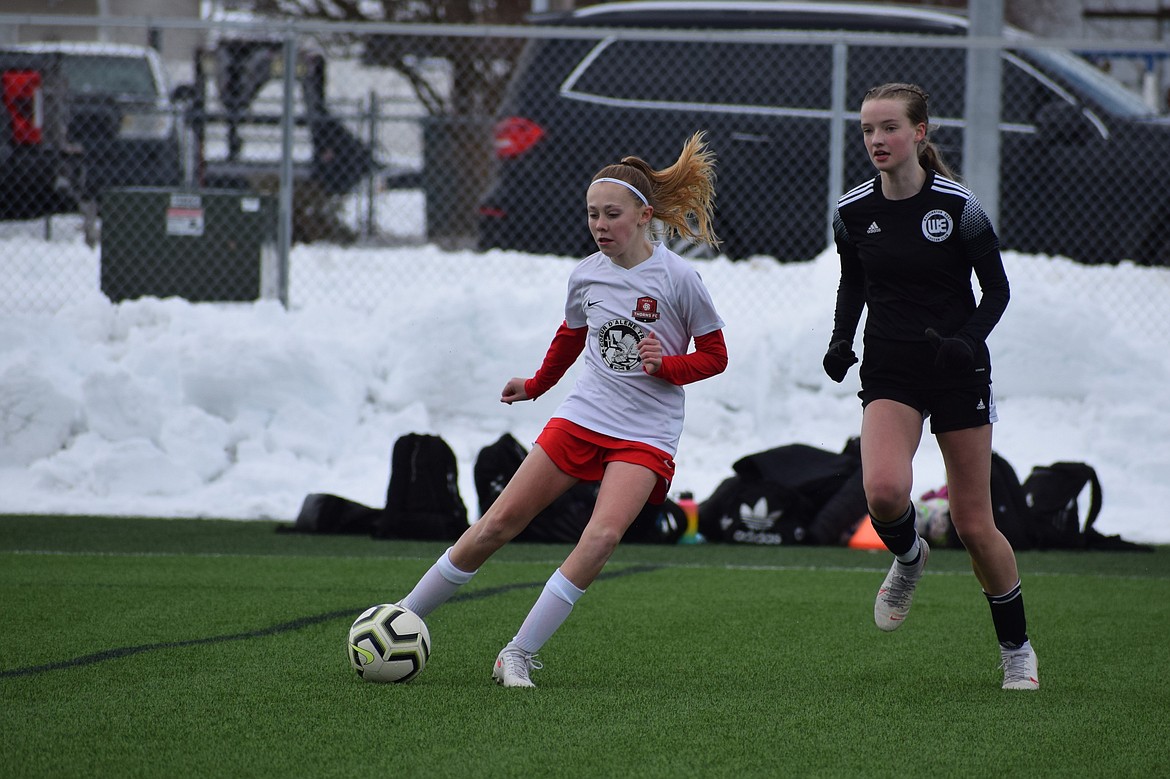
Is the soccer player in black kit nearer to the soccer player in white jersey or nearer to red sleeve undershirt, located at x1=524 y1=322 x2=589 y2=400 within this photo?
the soccer player in white jersey

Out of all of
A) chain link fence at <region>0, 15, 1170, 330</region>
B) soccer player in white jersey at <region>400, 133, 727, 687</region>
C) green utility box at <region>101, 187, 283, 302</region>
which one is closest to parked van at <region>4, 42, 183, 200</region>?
chain link fence at <region>0, 15, 1170, 330</region>

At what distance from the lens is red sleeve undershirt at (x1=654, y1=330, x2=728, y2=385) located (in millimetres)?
4500

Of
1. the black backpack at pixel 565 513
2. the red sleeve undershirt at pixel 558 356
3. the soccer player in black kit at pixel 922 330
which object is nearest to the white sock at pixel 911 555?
the soccer player in black kit at pixel 922 330

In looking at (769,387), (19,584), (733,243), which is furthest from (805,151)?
(19,584)

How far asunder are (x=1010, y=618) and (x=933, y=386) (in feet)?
2.59

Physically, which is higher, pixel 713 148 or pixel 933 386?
pixel 713 148

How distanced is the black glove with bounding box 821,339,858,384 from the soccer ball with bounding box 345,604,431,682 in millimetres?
1513

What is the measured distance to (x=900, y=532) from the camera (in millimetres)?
4758

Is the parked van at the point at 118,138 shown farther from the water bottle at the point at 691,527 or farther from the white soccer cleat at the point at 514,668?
the white soccer cleat at the point at 514,668

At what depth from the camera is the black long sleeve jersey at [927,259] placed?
4492 mm

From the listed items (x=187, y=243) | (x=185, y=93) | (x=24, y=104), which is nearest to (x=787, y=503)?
(x=187, y=243)

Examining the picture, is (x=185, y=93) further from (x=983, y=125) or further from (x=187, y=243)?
(x=983, y=125)

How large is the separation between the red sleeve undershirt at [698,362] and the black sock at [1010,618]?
3.79ft

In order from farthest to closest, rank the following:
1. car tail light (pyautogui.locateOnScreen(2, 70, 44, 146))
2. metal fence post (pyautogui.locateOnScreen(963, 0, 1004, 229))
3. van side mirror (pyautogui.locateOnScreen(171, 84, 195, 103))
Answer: car tail light (pyautogui.locateOnScreen(2, 70, 44, 146))
van side mirror (pyautogui.locateOnScreen(171, 84, 195, 103))
metal fence post (pyautogui.locateOnScreen(963, 0, 1004, 229))
